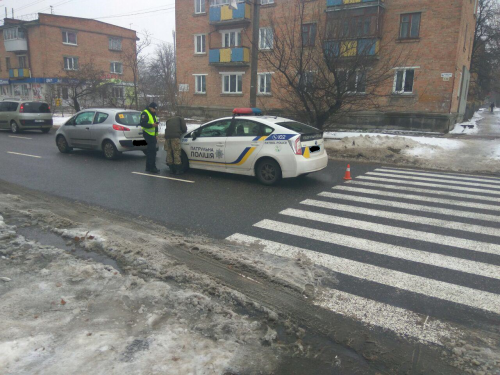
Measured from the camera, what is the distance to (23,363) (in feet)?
8.84

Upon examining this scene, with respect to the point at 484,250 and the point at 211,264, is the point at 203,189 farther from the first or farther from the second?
the point at 484,250

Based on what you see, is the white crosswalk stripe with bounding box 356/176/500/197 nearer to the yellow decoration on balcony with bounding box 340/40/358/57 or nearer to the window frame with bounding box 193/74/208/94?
the yellow decoration on balcony with bounding box 340/40/358/57

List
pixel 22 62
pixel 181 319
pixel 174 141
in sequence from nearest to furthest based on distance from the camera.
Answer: pixel 181 319
pixel 174 141
pixel 22 62

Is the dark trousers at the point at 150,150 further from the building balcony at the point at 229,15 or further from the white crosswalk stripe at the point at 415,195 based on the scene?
the building balcony at the point at 229,15

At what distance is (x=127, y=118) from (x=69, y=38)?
40060mm

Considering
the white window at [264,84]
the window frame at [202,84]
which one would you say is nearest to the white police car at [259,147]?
the white window at [264,84]

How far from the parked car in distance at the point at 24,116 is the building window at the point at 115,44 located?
31243 millimetres

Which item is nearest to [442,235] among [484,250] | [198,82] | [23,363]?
[484,250]

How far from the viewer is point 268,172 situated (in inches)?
345

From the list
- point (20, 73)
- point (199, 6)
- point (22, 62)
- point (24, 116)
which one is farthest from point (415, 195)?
point (22, 62)

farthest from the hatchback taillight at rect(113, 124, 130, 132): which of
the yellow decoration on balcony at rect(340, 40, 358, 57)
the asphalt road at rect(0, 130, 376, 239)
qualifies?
the yellow decoration on balcony at rect(340, 40, 358, 57)

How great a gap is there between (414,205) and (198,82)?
85.5 feet

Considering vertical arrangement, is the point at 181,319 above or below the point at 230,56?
below

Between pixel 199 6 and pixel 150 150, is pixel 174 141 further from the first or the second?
pixel 199 6
